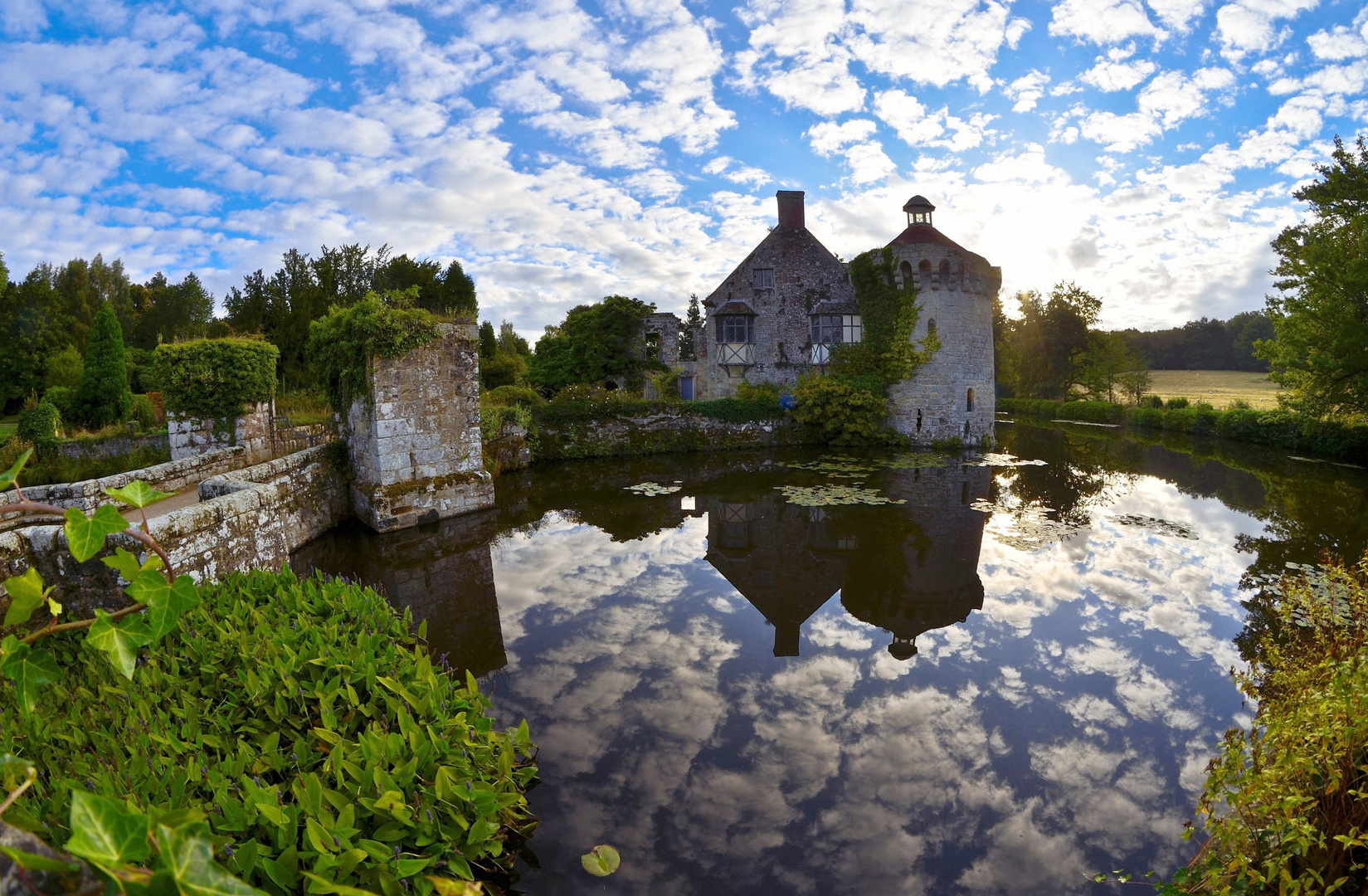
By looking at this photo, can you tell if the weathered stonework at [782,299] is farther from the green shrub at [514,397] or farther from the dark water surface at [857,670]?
the dark water surface at [857,670]

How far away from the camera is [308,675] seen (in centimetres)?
364

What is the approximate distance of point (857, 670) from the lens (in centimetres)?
577

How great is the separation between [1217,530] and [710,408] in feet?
46.3

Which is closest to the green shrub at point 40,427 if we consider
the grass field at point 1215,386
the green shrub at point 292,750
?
the green shrub at point 292,750

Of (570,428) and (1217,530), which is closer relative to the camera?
(1217,530)

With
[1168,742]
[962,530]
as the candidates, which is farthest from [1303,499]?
[1168,742]

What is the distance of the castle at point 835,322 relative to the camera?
2120cm

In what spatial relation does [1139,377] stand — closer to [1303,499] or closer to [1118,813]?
[1303,499]

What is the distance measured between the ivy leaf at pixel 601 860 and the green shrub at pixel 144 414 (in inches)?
850

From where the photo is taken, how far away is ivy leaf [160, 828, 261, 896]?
87 centimetres

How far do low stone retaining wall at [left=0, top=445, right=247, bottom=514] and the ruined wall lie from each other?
63.4ft

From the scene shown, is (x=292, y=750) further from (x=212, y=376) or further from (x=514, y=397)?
(x=514, y=397)

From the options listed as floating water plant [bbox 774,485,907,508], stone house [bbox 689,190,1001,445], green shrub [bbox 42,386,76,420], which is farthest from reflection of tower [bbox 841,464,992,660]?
green shrub [bbox 42,386,76,420]

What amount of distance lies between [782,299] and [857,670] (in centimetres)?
2283
